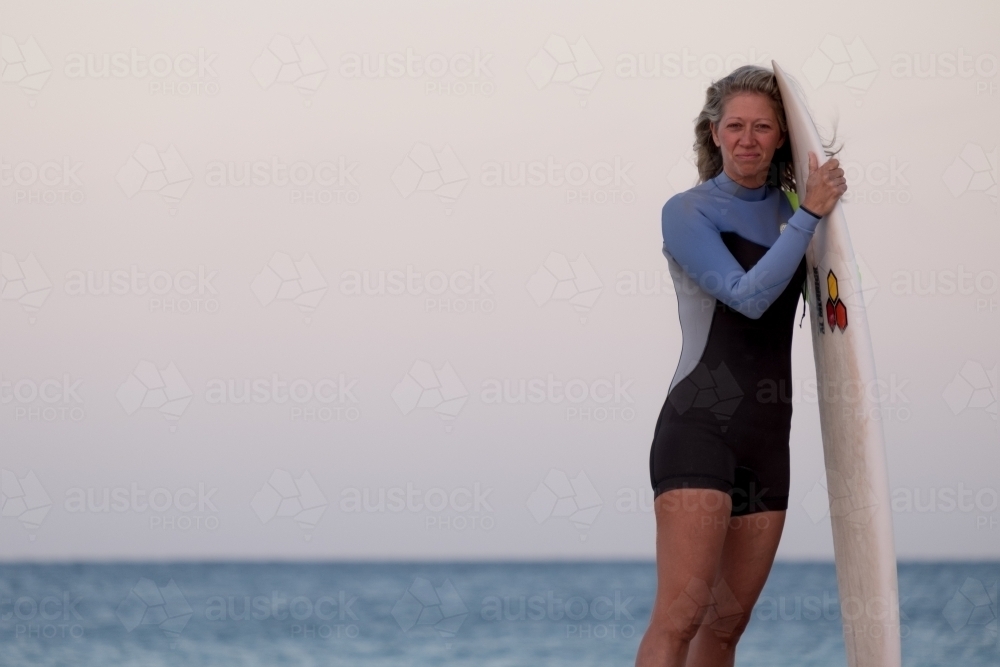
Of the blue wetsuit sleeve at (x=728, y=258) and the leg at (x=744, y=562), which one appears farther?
the leg at (x=744, y=562)

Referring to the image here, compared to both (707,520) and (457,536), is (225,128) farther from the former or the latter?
(707,520)

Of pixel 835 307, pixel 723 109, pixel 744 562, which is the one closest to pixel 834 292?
pixel 835 307

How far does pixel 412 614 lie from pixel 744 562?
2.33 m

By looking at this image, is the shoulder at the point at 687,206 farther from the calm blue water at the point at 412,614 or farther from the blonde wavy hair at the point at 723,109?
the calm blue water at the point at 412,614

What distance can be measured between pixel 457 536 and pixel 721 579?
3.54m

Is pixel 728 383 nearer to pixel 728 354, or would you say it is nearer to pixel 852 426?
pixel 728 354

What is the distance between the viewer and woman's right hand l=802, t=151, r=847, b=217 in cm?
166

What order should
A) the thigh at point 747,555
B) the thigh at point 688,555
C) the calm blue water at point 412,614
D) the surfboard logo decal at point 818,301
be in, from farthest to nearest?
the calm blue water at point 412,614 → the surfboard logo decal at point 818,301 → the thigh at point 747,555 → the thigh at point 688,555

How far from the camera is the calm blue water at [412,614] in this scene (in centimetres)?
318

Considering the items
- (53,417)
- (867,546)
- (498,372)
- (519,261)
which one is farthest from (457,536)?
(867,546)

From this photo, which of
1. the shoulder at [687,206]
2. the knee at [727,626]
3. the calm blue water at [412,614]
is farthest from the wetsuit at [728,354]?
the calm blue water at [412,614]

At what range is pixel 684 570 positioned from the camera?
1614 mm

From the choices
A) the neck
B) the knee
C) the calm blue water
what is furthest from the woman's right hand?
the calm blue water

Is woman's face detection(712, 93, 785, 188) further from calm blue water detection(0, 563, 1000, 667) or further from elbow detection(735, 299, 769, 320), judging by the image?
calm blue water detection(0, 563, 1000, 667)
